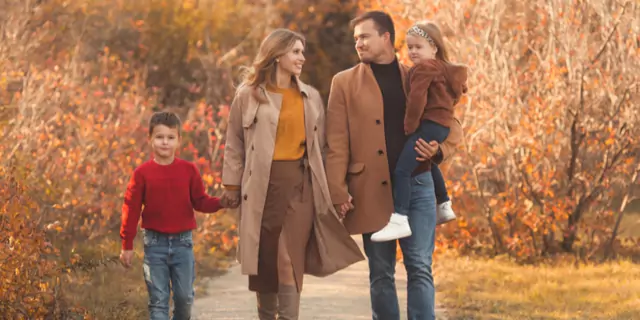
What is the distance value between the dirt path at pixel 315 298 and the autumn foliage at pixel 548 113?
1514mm

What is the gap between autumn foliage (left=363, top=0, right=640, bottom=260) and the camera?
1091 centimetres

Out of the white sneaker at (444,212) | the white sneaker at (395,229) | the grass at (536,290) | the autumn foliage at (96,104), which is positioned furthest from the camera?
the grass at (536,290)

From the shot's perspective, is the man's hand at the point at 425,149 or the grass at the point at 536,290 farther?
the grass at the point at 536,290

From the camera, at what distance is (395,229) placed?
6.10 meters

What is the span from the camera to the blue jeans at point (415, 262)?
624 centimetres

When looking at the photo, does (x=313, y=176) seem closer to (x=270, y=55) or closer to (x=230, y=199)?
(x=230, y=199)

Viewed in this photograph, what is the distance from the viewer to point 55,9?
16234 mm

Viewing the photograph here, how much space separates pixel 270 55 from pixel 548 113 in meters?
5.30

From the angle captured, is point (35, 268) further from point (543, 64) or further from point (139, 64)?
point (139, 64)

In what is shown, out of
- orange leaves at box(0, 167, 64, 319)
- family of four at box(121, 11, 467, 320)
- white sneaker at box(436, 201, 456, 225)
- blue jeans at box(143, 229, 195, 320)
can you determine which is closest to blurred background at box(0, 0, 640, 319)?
orange leaves at box(0, 167, 64, 319)

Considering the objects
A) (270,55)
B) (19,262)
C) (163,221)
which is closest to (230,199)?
(163,221)

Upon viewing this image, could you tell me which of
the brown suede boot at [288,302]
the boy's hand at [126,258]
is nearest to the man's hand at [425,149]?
the brown suede boot at [288,302]

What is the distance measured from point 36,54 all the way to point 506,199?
6652mm

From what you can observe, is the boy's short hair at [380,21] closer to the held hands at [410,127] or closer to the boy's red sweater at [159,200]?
the held hands at [410,127]
